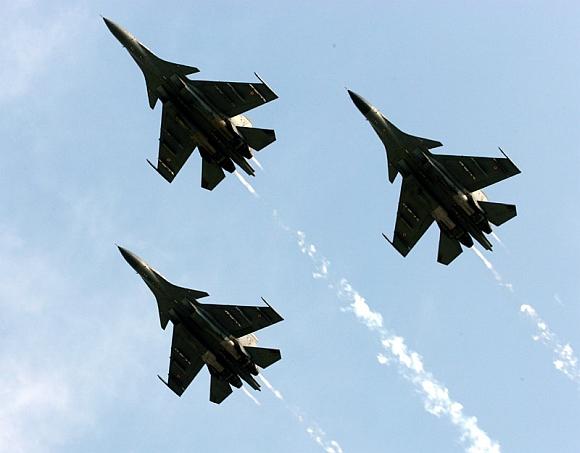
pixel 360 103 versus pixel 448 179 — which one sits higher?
pixel 360 103

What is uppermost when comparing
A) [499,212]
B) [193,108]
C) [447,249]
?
[193,108]

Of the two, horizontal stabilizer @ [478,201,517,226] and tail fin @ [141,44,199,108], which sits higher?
tail fin @ [141,44,199,108]

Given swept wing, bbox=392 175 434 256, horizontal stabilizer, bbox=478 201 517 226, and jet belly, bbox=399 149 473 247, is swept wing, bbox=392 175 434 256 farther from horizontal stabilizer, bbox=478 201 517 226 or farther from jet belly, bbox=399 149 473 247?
horizontal stabilizer, bbox=478 201 517 226

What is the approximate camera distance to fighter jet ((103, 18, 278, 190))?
204 feet

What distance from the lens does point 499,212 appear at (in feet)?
202

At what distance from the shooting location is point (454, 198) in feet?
202

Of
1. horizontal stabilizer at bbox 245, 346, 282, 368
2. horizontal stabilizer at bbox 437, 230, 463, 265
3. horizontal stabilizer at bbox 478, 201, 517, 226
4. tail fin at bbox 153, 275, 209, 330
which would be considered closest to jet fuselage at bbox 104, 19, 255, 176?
tail fin at bbox 153, 275, 209, 330

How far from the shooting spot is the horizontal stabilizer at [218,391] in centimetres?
6588

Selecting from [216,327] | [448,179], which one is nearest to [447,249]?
[448,179]

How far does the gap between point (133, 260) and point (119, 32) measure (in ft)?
49.1

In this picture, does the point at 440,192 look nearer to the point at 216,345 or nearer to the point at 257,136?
the point at 257,136

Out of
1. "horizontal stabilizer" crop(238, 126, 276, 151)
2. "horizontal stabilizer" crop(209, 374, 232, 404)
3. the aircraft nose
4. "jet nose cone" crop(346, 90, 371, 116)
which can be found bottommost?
"horizontal stabilizer" crop(209, 374, 232, 404)

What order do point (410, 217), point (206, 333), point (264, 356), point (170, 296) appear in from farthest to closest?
point (410, 217) → point (170, 296) → point (206, 333) → point (264, 356)

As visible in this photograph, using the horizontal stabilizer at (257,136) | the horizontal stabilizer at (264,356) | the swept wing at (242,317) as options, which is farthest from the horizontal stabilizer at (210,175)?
the horizontal stabilizer at (264,356)
